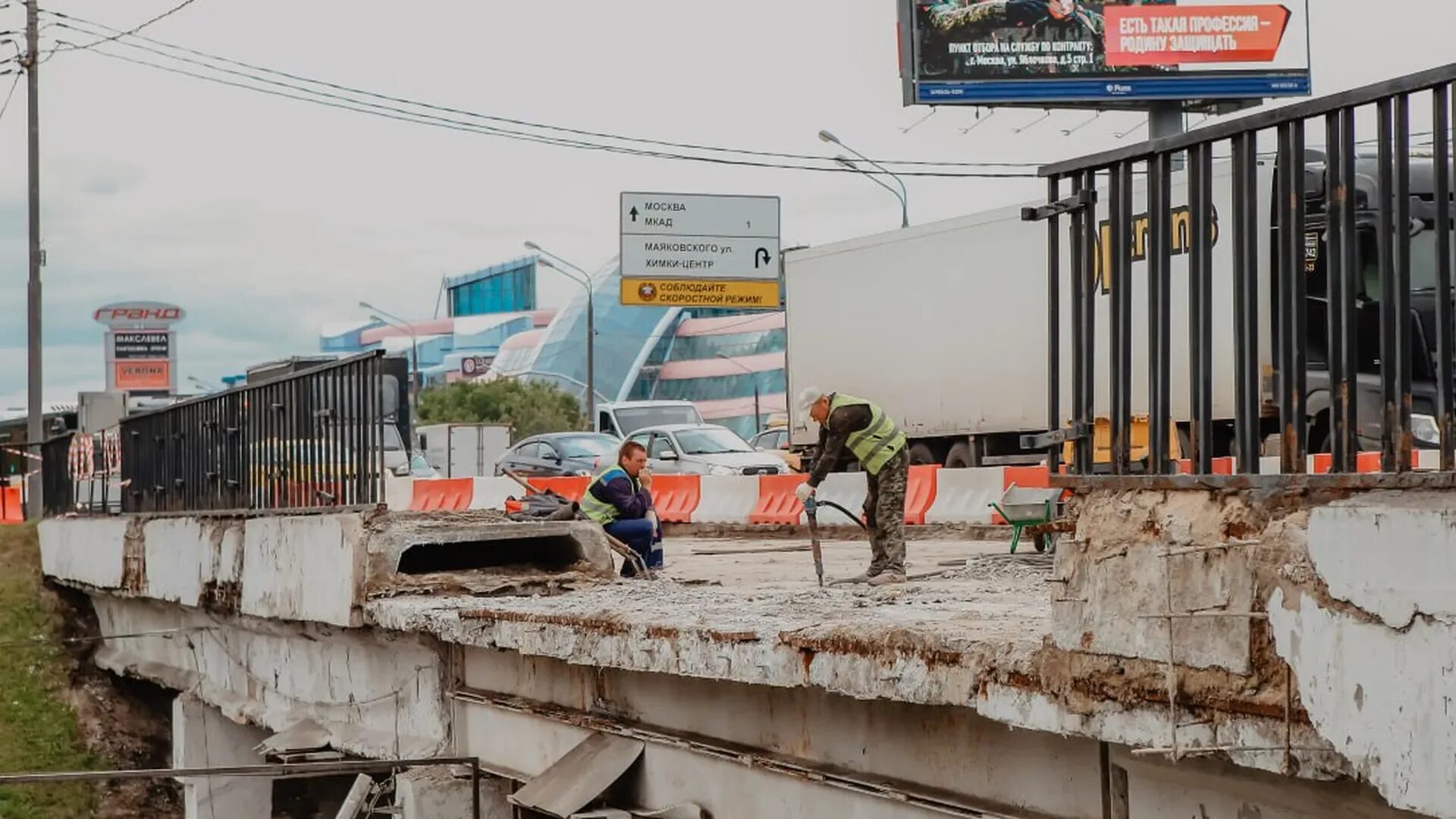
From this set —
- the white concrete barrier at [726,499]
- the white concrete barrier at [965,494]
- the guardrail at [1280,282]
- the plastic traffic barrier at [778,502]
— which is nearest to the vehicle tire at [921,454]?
the white concrete barrier at [726,499]

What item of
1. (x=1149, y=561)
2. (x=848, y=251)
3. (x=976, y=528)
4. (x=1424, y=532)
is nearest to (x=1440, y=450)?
(x=1424, y=532)

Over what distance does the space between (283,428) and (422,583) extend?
2.51 m

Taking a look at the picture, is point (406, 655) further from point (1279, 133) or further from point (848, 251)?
point (848, 251)

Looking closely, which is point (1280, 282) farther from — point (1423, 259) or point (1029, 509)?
point (1029, 509)

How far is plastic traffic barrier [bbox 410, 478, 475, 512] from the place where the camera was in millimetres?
26406

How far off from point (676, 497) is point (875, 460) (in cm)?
1310

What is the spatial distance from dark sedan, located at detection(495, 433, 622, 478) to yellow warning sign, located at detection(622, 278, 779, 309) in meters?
6.90

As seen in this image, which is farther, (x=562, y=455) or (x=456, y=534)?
(x=562, y=455)

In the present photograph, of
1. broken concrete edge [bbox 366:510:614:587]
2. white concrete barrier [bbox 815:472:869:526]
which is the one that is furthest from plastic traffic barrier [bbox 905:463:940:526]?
broken concrete edge [bbox 366:510:614:587]

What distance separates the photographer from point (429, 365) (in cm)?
14088

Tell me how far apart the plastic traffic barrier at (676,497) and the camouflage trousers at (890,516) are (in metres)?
12.3

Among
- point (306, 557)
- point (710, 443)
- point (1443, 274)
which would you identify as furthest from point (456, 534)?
point (710, 443)

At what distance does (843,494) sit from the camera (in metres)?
21.1

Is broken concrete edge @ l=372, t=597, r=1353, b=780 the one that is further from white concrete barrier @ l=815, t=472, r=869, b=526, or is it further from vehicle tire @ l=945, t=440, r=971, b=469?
vehicle tire @ l=945, t=440, r=971, b=469
